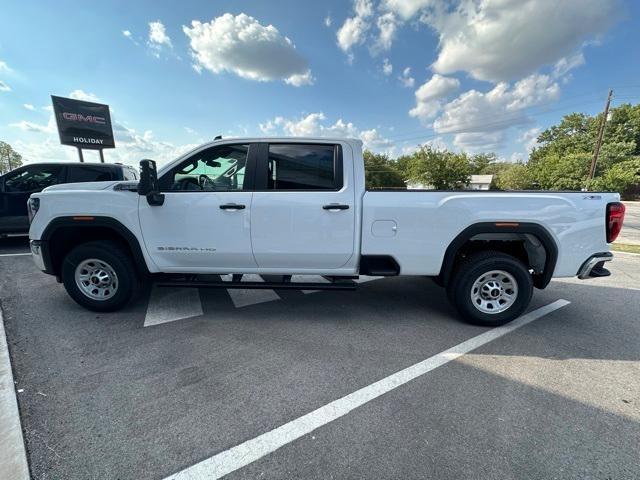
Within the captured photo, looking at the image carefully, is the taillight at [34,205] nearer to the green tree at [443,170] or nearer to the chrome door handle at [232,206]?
the chrome door handle at [232,206]

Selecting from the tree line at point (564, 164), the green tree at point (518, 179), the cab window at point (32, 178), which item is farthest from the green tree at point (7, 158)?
the green tree at point (518, 179)

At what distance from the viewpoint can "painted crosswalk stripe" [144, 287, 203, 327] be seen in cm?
363

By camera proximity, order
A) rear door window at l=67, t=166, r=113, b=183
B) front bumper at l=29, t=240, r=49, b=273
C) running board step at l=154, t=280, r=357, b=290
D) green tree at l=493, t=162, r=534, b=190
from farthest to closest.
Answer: green tree at l=493, t=162, r=534, b=190, rear door window at l=67, t=166, r=113, b=183, front bumper at l=29, t=240, r=49, b=273, running board step at l=154, t=280, r=357, b=290

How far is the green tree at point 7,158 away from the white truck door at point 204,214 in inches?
3785

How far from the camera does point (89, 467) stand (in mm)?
1758

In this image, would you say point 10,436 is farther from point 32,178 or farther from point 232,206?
point 32,178

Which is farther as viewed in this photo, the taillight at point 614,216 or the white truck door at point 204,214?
the white truck door at point 204,214

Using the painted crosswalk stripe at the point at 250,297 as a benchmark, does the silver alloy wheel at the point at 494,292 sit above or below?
above

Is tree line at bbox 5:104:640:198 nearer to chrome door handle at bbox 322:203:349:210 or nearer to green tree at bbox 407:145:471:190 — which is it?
green tree at bbox 407:145:471:190

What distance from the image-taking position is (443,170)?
49469mm

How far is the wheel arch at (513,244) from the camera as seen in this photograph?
3.25m

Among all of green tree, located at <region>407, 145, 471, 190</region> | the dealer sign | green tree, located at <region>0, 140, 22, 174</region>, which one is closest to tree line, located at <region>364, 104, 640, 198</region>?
green tree, located at <region>407, 145, 471, 190</region>

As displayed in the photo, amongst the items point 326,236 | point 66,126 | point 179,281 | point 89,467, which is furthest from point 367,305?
point 66,126

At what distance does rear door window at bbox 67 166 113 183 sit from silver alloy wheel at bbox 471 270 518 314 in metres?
8.33
